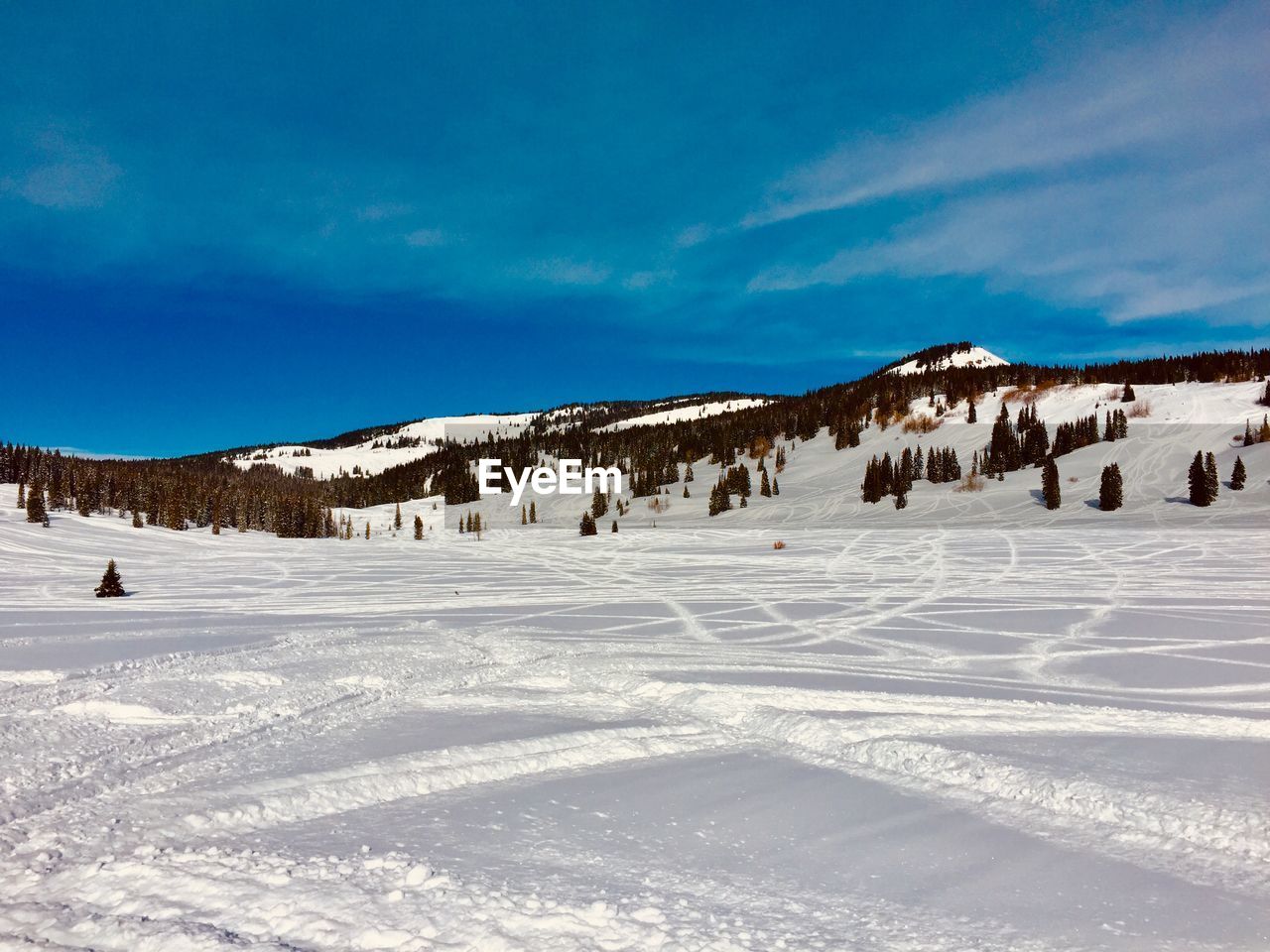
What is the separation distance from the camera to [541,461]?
477ft

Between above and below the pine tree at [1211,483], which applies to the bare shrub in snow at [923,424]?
above

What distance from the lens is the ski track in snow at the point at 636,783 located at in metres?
3.52

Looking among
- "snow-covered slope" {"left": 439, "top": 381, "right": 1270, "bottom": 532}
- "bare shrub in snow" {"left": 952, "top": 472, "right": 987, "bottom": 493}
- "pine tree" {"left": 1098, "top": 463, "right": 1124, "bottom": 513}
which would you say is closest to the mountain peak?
"snow-covered slope" {"left": 439, "top": 381, "right": 1270, "bottom": 532}

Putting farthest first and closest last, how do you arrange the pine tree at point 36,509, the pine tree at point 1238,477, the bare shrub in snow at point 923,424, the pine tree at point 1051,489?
1. the bare shrub in snow at point 923,424
2. the pine tree at point 36,509
3. the pine tree at point 1051,489
4. the pine tree at point 1238,477

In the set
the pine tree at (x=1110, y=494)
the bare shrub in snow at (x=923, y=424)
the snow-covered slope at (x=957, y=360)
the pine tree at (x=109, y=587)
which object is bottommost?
the pine tree at (x=109, y=587)

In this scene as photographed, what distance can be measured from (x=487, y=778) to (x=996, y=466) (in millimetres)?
71714

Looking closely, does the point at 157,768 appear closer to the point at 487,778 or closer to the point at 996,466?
the point at 487,778

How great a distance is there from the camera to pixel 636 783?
17.6 feet

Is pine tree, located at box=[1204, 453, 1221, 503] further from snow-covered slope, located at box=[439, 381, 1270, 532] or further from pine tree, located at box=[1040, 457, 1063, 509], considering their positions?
pine tree, located at box=[1040, 457, 1063, 509]

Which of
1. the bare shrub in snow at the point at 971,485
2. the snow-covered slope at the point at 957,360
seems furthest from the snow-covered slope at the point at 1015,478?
the snow-covered slope at the point at 957,360

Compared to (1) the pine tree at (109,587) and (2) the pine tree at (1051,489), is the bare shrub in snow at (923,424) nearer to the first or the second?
(2) the pine tree at (1051,489)

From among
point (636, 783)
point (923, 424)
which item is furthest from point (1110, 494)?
point (636, 783)

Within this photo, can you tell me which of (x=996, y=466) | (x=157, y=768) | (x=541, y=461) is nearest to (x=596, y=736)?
(x=157, y=768)

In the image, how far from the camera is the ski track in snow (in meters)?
3.52
